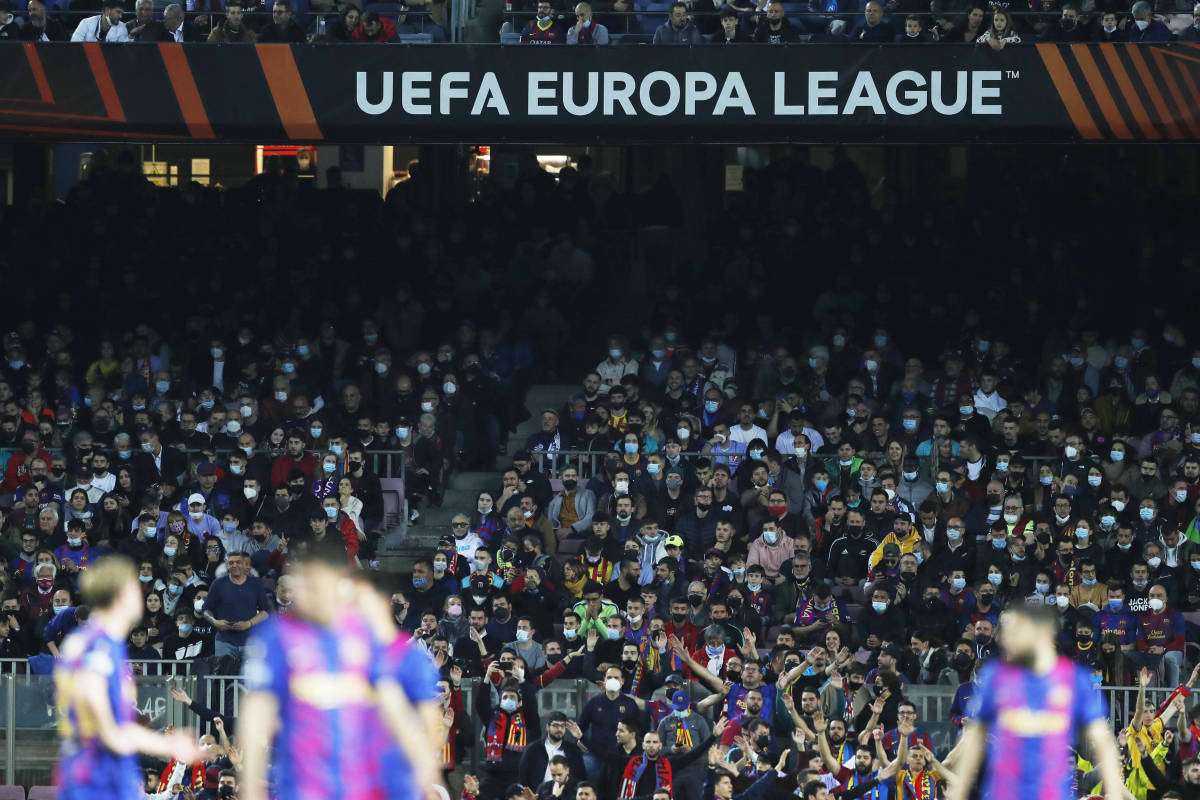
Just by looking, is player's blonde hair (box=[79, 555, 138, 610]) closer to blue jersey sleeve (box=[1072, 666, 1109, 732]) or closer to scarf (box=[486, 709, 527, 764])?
blue jersey sleeve (box=[1072, 666, 1109, 732])

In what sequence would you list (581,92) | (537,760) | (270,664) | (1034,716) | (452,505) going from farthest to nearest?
(452,505) < (581,92) < (537,760) < (1034,716) < (270,664)

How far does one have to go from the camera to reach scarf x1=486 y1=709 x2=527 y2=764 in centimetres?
1659

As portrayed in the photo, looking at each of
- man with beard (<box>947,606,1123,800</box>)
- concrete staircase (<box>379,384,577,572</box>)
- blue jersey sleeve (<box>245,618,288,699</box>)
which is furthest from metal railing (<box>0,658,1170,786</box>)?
blue jersey sleeve (<box>245,618,288,699</box>)

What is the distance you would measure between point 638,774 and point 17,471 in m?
7.63

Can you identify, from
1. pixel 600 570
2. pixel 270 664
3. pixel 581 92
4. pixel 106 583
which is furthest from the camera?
pixel 581 92

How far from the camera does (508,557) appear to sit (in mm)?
18422

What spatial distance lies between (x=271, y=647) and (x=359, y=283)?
16.1 meters

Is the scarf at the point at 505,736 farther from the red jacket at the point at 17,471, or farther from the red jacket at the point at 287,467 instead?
the red jacket at the point at 17,471

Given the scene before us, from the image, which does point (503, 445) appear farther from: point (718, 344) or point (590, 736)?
point (590, 736)

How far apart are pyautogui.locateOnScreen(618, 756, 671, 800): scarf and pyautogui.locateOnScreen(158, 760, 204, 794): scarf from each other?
3081 millimetres

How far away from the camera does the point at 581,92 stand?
20.0 meters

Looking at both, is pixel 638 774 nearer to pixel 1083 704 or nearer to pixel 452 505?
pixel 452 505

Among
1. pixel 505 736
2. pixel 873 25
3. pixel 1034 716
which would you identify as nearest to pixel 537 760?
pixel 505 736

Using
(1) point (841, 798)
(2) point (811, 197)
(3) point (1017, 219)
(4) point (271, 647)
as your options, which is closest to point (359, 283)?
(2) point (811, 197)
